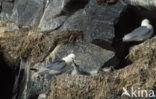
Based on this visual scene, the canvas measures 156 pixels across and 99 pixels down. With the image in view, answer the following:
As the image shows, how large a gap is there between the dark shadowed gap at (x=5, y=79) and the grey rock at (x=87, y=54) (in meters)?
2.56

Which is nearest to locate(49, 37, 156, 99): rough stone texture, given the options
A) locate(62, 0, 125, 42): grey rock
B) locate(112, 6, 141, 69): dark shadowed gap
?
locate(112, 6, 141, 69): dark shadowed gap

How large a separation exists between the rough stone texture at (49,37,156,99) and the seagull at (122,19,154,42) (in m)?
1.57

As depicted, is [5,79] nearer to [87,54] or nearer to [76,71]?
[87,54]

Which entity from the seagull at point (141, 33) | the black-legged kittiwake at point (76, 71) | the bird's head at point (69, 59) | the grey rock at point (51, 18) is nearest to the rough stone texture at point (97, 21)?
the grey rock at point (51, 18)

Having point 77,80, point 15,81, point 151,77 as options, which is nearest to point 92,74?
point 77,80

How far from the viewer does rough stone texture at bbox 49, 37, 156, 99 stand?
48.3 ft

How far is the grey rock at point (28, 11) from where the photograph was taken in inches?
826

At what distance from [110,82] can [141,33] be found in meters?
3.01

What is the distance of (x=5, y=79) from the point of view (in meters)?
20.1

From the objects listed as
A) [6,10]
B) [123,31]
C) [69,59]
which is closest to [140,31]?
[123,31]

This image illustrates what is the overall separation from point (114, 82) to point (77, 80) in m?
0.99

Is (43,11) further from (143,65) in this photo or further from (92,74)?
(143,65)

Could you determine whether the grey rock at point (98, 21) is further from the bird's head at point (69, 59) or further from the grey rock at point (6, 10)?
the grey rock at point (6, 10)

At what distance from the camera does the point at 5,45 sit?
20328mm
